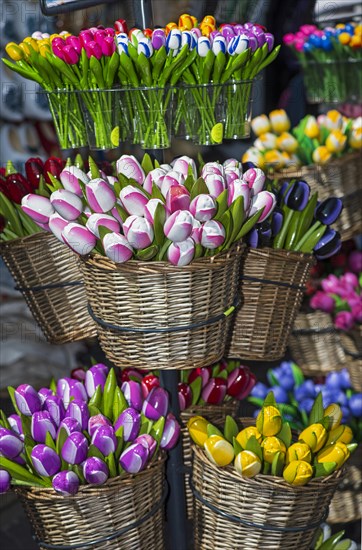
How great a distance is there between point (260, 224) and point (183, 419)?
1.41ft

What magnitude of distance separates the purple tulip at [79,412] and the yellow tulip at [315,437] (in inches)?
14.9

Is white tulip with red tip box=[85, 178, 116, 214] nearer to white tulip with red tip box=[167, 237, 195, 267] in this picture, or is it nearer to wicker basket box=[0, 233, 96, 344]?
white tulip with red tip box=[167, 237, 195, 267]

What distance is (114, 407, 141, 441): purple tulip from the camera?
1243 mm

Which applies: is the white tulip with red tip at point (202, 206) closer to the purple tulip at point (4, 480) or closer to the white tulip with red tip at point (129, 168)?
the white tulip with red tip at point (129, 168)

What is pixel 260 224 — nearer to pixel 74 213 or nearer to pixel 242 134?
pixel 242 134

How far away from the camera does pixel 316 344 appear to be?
2.55 metres

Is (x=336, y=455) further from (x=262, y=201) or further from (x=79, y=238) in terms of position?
(x=79, y=238)

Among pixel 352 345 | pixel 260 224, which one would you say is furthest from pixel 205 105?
pixel 352 345

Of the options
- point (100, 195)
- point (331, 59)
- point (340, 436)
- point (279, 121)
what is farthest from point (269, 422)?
point (331, 59)

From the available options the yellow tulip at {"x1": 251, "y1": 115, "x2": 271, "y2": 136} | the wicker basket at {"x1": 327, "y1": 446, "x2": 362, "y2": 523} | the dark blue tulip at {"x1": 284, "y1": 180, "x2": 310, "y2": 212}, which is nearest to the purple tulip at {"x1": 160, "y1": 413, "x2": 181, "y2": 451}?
the dark blue tulip at {"x1": 284, "y1": 180, "x2": 310, "y2": 212}

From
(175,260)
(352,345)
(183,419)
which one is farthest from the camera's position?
(352,345)

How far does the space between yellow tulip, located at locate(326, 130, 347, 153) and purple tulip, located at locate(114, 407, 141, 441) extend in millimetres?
1042

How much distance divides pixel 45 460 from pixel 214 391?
447mm

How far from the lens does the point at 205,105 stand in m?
1.32
